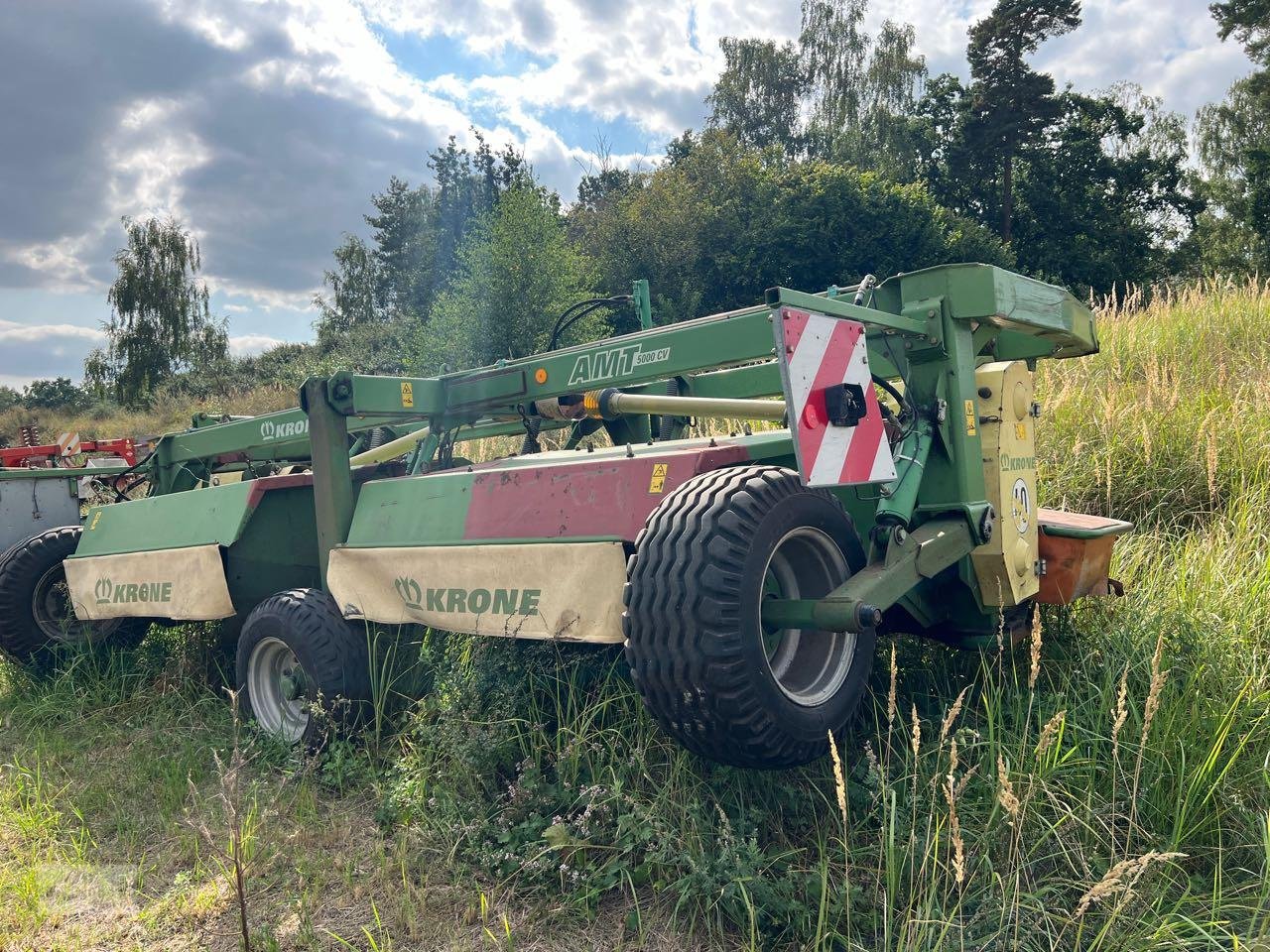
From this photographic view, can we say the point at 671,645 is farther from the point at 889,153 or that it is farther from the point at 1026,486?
the point at 889,153

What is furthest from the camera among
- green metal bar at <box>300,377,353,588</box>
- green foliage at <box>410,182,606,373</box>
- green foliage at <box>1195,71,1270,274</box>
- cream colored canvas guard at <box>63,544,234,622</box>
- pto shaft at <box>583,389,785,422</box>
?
green foliage at <box>1195,71,1270,274</box>

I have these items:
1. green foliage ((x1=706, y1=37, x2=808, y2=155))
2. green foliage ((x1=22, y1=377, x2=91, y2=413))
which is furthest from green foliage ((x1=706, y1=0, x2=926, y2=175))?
green foliage ((x1=22, y1=377, x2=91, y2=413))

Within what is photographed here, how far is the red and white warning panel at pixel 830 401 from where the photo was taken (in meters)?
2.58

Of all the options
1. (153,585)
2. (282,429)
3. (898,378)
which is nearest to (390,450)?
(282,429)

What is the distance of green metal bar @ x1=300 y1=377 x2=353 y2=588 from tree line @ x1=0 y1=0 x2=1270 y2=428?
52.4 ft

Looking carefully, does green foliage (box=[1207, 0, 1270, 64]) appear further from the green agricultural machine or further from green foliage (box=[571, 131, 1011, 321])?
the green agricultural machine

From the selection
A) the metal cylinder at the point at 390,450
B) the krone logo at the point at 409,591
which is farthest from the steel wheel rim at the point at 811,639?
the metal cylinder at the point at 390,450

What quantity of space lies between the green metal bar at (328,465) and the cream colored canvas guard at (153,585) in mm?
614

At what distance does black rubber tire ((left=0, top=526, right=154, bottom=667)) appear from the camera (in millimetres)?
5359

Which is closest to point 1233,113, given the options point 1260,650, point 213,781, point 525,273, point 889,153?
point 889,153

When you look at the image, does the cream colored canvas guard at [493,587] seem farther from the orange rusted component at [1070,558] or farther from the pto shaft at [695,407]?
the orange rusted component at [1070,558]

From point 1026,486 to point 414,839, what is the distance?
8.19ft

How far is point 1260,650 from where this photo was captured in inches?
139

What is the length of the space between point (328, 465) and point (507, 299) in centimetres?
1703
